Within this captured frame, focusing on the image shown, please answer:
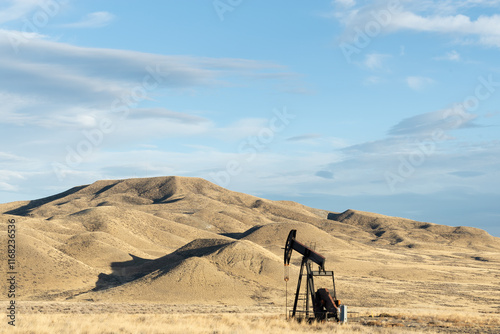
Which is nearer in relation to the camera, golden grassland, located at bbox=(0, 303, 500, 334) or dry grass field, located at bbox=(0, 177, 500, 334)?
golden grassland, located at bbox=(0, 303, 500, 334)

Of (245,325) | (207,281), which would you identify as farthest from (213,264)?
(245,325)

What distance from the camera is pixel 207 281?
177 ft

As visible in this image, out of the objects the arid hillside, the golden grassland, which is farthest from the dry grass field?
the arid hillside

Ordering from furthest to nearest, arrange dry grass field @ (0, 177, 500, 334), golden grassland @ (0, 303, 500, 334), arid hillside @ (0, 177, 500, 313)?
arid hillside @ (0, 177, 500, 313) → dry grass field @ (0, 177, 500, 334) → golden grassland @ (0, 303, 500, 334)

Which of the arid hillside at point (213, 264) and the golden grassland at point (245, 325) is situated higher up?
the arid hillside at point (213, 264)

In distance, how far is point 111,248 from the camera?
78.3 m

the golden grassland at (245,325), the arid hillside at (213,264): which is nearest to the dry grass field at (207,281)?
the golden grassland at (245,325)

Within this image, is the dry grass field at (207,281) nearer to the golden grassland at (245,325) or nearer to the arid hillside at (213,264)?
the golden grassland at (245,325)

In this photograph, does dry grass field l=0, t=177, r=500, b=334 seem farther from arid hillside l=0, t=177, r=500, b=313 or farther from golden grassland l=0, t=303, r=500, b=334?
arid hillside l=0, t=177, r=500, b=313

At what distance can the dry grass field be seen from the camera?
29578 millimetres

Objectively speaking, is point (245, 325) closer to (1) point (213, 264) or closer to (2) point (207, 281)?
(2) point (207, 281)

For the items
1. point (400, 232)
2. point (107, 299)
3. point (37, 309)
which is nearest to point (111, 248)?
point (107, 299)

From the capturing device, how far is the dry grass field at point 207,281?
29.6m

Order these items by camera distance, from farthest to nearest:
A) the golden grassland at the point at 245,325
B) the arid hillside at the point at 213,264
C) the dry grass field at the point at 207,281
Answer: the arid hillside at the point at 213,264, the dry grass field at the point at 207,281, the golden grassland at the point at 245,325
